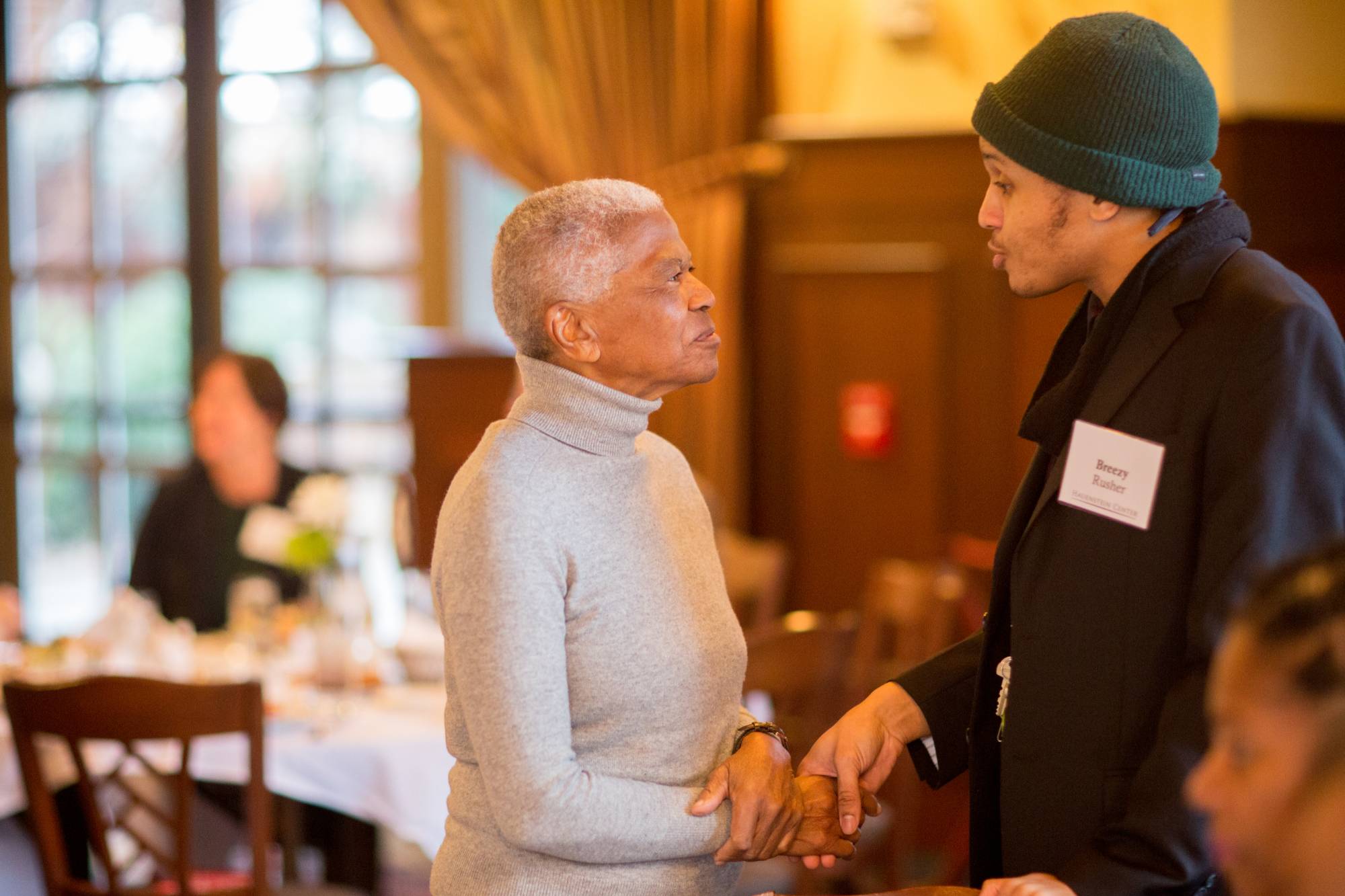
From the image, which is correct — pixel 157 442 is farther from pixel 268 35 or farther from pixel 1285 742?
pixel 1285 742

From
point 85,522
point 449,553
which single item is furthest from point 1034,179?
point 85,522

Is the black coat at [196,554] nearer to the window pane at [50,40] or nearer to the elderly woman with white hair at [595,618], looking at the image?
the elderly woman with white hair at [595,618]

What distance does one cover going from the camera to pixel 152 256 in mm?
6395

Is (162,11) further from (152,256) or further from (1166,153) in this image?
(1166,153)

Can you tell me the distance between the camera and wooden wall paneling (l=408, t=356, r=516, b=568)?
16.1 feet

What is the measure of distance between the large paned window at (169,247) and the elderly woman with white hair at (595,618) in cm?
450

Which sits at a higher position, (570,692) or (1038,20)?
(1038,20)

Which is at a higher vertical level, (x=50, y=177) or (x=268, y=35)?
(x=268, y=35)

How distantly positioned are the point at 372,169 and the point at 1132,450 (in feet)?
16.6

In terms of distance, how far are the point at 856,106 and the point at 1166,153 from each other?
11.4ft

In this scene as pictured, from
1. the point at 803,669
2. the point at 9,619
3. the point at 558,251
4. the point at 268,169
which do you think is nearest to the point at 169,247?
the point at 268,169

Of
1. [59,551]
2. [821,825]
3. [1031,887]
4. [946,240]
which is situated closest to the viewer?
[1031,887]

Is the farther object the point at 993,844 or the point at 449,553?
the point at 993,844

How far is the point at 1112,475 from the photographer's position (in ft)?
4.59
